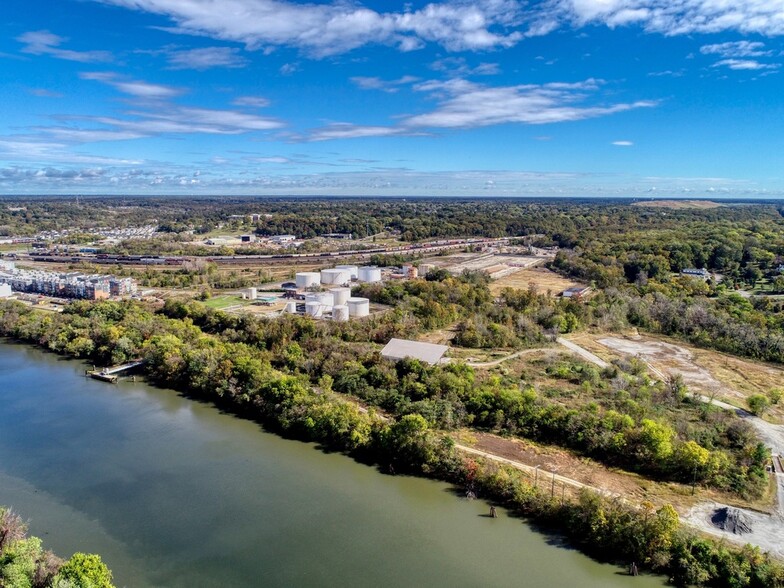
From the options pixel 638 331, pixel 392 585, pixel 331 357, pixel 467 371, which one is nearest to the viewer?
pixel 392 585

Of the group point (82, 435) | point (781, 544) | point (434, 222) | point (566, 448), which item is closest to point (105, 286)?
point (82, 435)

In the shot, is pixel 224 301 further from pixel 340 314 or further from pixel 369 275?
pixel 369 275

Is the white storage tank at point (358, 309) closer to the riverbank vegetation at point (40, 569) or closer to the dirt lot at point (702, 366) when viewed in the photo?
the dirt lot at point (702, 366)

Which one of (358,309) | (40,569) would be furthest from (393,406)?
(358,309)

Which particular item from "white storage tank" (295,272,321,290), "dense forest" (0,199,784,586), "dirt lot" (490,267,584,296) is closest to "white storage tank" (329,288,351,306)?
"dense forest" (0,199,784,586)

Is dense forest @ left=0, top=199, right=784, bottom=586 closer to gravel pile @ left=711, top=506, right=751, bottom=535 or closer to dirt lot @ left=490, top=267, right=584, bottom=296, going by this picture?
gravel pile @ left=711, top=506, right=751, bottom=535

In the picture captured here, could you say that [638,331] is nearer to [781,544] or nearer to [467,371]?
[467,371]

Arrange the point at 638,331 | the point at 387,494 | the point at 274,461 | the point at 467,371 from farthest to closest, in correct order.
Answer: the point at 638,331 → the point at 467,371 → the point at 274,461 → the point at 387,494
